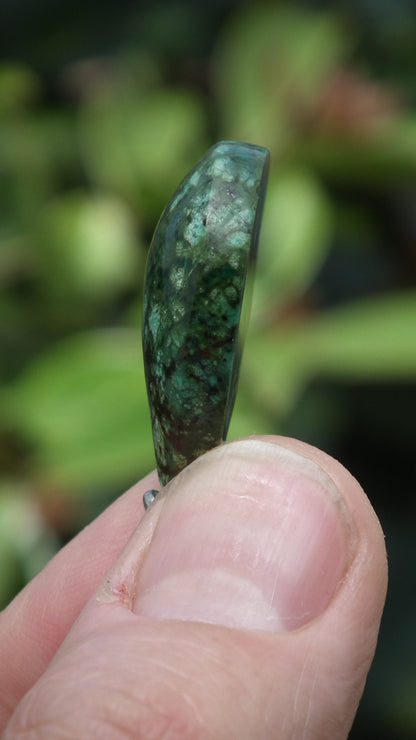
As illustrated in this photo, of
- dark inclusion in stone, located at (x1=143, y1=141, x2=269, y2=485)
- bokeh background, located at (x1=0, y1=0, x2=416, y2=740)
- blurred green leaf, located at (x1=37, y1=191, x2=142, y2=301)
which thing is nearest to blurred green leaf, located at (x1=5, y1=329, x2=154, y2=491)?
bokeh background, located at (x1=0, y1=0, x2=416, y2=740)

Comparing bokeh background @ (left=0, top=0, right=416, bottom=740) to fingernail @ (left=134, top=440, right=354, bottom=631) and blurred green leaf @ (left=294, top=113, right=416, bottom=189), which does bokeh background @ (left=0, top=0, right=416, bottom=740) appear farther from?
fingernail @ (left=134, top=440, right=354, bottom=631)

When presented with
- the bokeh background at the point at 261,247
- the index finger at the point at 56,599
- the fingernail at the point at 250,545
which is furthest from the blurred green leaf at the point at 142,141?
the fingernail at the point at 250,545

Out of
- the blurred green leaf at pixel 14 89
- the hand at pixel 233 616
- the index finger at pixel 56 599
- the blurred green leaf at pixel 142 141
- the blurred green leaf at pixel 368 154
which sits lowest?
the index finger at pixel 56 599

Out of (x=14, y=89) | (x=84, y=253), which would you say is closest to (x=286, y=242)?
(x=84, y=253)

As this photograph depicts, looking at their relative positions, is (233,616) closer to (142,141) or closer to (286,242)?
(286,242)

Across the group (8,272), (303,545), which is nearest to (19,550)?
(8,272)

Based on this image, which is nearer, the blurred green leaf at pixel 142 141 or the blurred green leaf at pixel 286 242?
the blurred green leaf at pixel 286 242

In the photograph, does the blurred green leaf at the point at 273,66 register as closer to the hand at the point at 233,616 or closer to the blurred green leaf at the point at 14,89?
the blurred green leaf at the point at 14,89

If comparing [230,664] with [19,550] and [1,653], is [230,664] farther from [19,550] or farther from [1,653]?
[19,550]
